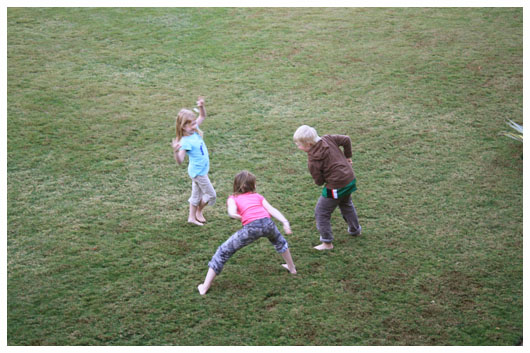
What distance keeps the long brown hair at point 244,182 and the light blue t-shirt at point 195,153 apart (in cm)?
77

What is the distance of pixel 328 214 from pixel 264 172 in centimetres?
164

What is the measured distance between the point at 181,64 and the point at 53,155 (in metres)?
3.34

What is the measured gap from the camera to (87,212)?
6.02m

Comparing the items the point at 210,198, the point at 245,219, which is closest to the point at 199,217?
the point at 210,198

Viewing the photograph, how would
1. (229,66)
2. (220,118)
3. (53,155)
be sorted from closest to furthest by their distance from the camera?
(53,155) < (220,118) < (229,66)

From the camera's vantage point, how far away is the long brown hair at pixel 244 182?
4754 millimetres

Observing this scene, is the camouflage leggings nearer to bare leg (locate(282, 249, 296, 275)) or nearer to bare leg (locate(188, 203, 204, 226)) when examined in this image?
bare leg (locate(282, 249, 296, 275))

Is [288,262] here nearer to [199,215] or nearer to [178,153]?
[199,215]

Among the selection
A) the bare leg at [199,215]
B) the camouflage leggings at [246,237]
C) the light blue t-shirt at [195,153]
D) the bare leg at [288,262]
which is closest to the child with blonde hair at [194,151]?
the light blue t-shirt at [195,153]

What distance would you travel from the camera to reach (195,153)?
5.39 meters

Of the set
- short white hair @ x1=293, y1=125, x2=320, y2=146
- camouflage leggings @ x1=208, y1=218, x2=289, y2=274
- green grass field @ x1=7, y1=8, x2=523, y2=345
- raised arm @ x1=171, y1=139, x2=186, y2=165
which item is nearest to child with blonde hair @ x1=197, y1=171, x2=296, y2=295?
camouflage leggings @ x1=208, y1=218, x2=289, y2=274

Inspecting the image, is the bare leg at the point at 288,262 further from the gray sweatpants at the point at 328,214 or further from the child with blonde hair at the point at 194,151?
the child with blonde hair at the point at 194,151
